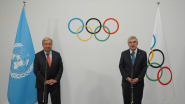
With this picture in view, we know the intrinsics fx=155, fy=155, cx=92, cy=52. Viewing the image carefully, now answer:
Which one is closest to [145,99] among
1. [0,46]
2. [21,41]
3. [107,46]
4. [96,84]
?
[96,84]

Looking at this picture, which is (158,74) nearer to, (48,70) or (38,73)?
(48,70)

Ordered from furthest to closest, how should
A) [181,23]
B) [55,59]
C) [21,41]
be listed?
1. [181,23]
2. [21,41]
3. [55,59]

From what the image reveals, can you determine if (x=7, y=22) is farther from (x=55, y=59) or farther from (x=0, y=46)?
(x=55, y=59)

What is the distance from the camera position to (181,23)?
147 inches

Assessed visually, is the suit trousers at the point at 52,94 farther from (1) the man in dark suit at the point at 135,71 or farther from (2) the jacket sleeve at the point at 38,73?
(1) the man in dark suit at the point at 135,71

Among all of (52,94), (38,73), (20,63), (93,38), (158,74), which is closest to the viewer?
(38,73)

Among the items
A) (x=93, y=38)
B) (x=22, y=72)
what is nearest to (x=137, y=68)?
(x=93, y=38)

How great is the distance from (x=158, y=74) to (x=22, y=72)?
2.75 metres

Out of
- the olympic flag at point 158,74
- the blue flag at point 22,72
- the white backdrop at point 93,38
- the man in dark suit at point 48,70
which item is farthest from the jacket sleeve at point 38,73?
the olympic flag at point 158,74

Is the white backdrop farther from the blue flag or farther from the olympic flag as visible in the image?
the blue flag

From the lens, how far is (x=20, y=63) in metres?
3.01

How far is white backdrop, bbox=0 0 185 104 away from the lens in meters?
3.73

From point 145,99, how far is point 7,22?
367 centimetres

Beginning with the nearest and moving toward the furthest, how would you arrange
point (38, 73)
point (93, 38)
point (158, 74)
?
point (38, 73) → point (158, 74) → point (93, 38)
